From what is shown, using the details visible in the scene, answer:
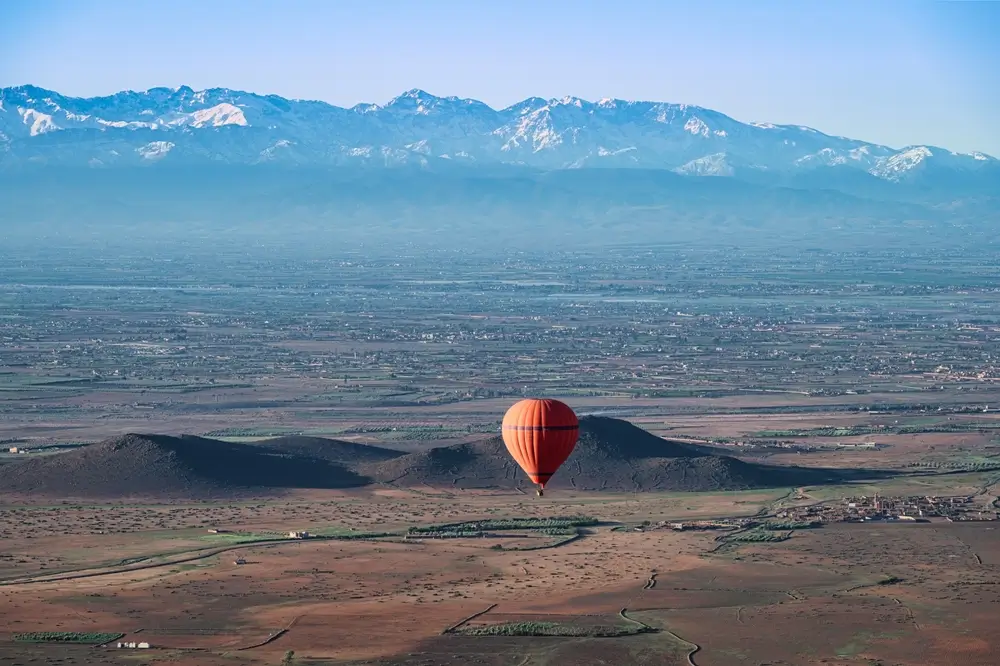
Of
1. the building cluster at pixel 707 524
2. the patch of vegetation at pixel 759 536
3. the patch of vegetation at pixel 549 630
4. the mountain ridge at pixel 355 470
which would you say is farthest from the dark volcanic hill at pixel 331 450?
the patch of vegetation at pixel 549 630

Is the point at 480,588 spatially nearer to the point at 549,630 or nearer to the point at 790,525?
the point at 549,630

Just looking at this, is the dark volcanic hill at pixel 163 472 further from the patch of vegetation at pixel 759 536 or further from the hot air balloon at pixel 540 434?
the patch of vegetation at pixel 759 536

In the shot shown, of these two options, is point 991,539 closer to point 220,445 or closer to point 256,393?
point 220,445

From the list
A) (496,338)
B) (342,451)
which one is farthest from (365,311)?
(342,451)

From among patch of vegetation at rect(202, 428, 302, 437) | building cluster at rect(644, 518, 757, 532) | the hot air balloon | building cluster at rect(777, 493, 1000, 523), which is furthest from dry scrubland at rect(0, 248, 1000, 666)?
the hot air balloon

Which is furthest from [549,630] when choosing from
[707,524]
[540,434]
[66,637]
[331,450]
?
[331,450]
